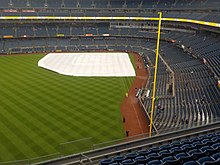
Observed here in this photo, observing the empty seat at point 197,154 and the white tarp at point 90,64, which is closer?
the empty seat at point 197,154

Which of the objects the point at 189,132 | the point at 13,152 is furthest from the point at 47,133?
the point at 189,132

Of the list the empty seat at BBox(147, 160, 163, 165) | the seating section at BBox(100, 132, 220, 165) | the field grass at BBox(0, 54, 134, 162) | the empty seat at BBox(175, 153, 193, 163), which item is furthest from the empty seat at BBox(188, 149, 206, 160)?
the field grass at BBox(0, 54, 134, 162)

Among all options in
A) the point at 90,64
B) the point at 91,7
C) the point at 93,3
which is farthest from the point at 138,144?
the point at 93,3

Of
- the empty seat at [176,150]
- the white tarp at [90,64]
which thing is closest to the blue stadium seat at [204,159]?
the empty seat at [176,150]

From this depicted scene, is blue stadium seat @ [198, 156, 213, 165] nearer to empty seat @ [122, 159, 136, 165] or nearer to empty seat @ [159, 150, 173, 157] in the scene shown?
empty seat @ [159, 150, 173, 157]

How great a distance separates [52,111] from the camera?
29.5 meters

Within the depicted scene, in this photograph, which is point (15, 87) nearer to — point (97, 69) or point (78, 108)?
point (78, 108)

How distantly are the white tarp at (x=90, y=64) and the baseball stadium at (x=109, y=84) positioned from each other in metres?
0.22

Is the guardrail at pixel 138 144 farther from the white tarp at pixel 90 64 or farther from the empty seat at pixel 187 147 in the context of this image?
the white tarp at pixel 90 64

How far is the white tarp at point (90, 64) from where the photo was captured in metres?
48.3

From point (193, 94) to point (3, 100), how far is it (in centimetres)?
2476

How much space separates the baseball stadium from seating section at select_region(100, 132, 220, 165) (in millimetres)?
52

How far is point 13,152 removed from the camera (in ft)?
69.1

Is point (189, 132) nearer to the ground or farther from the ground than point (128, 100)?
farther from the ground
